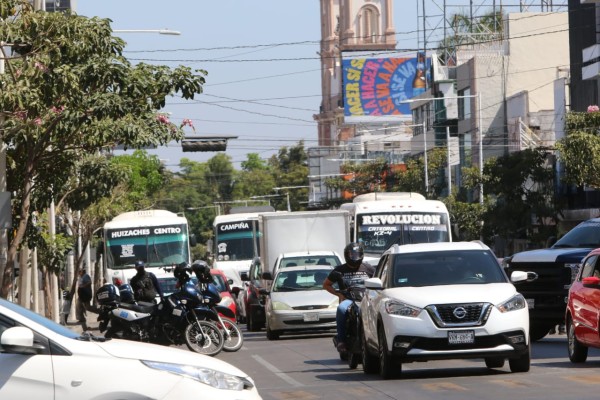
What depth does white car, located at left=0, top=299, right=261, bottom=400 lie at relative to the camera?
9289mm

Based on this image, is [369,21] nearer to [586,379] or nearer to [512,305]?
[512,305]

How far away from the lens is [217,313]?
25266 mm

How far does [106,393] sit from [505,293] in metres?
9.40

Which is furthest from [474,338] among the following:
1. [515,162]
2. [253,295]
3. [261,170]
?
[261,170]

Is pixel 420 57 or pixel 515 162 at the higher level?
pixel 420 57

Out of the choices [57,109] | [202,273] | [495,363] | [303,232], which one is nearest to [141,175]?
[303,232]

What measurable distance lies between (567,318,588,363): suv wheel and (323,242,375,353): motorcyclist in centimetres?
307

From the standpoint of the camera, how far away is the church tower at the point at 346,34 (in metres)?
170

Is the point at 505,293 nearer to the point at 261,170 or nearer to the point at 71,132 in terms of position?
the point at 71,132

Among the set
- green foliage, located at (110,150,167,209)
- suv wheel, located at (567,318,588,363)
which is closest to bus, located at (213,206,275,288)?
green foliage, located at (110,150,167,209)

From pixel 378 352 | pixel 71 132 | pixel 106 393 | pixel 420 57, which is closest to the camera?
pixel 106 393

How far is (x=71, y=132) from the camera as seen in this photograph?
26.8m

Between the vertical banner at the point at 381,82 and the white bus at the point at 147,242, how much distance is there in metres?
90.7

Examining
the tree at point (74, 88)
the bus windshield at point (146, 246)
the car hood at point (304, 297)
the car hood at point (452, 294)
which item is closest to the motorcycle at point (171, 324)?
the tree at point (74, 88)
